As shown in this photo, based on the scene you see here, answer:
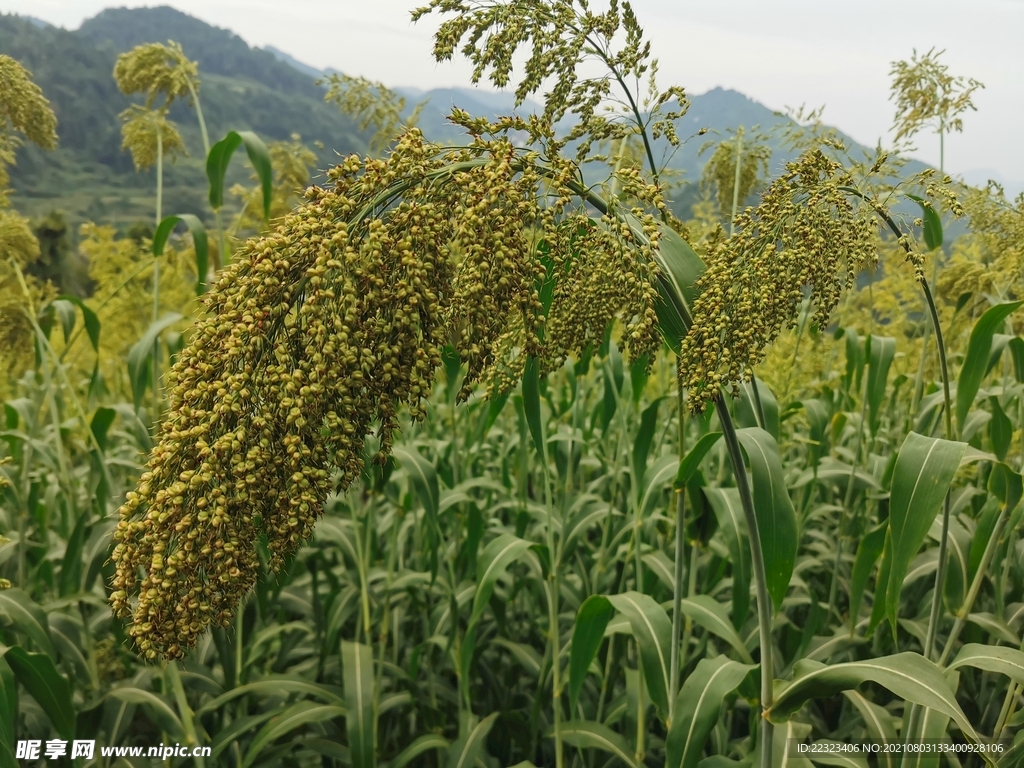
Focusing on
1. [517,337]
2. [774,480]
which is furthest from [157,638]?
[774,480]

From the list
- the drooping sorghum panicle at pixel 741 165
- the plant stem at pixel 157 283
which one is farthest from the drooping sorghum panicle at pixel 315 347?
the plant stem at pixel 157 283

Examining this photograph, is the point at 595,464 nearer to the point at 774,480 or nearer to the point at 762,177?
the point at 762,177

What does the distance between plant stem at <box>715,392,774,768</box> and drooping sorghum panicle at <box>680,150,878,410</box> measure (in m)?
0.15

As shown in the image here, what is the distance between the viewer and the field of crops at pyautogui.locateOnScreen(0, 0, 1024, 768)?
4.75 ft

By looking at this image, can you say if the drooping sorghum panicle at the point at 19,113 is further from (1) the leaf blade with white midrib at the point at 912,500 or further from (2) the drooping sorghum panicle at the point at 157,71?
(1) the leaf blade with white midrib at the point at 912,500

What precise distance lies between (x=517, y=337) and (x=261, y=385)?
715 mm

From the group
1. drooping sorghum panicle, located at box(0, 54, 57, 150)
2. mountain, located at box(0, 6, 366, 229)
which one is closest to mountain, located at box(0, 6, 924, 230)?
mountain, located at box(0, 6, 366, 229)

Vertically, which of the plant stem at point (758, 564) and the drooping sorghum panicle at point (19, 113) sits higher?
the drooping sorghum panicle at point (19, 113)

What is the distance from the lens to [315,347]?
1.43 meters

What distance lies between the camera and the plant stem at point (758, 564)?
186cm

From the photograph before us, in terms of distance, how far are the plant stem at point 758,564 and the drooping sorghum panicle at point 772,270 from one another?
0.49 ft

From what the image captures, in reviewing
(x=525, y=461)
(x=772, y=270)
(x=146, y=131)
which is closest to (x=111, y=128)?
(x=146, y=131)

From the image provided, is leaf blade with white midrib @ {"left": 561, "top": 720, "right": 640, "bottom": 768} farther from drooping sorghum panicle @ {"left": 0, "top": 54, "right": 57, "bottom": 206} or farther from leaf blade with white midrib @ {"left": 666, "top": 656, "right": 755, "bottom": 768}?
drooping sorghum panicle @ {"left": 0, "top": 54, "right": 57, "bottom": 206}

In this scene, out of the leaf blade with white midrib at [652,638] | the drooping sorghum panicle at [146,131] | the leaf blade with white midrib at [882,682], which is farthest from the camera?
the drooping sorghum panicle at [146,131]
